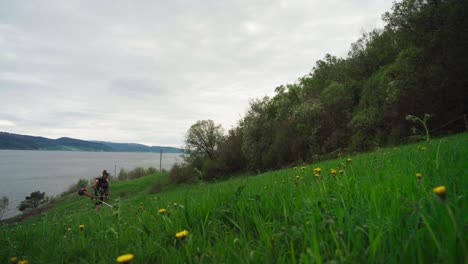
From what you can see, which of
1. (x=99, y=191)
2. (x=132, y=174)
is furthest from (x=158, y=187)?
(x=99, y=191)

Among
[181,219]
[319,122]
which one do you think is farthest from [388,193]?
[319,122]

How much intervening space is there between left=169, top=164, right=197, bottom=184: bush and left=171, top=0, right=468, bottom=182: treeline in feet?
0.67

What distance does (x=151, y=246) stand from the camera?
5.87ft

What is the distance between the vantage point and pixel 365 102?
77.6ft

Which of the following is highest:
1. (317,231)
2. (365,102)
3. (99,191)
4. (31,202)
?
(365,102)

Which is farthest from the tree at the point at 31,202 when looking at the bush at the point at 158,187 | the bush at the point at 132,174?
the bush at the point at 132,174

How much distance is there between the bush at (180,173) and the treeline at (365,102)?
20cm

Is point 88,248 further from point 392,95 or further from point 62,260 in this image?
point 392,95

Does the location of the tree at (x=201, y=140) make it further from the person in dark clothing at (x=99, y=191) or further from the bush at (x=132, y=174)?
the person in dark clothing at (x=99, y=191)

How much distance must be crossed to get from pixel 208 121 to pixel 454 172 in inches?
1811

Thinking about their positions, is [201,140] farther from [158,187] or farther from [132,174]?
[132,174]

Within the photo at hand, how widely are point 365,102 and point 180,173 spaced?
108ft

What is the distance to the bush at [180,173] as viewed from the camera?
42281 mm

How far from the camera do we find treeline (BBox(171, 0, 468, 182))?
15695mm
